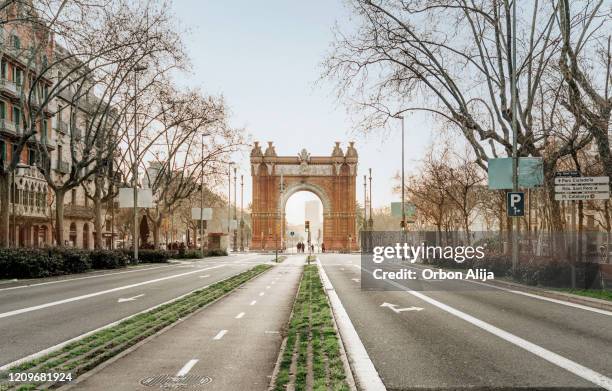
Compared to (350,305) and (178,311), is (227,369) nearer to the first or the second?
(178,311)

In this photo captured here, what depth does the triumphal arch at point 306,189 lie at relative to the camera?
92250mm

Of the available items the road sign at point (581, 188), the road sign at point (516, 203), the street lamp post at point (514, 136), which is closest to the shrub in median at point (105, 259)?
the street lamp post at point (514, 136)

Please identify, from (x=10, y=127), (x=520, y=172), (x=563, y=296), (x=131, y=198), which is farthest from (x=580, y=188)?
(x=10, y=127)

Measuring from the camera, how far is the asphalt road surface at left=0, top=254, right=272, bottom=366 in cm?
1053

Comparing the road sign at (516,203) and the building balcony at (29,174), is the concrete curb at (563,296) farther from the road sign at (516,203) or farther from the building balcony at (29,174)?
the building balcony at (29,174)

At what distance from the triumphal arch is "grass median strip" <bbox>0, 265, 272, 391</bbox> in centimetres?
7641

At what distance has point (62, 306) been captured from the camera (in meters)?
15.9

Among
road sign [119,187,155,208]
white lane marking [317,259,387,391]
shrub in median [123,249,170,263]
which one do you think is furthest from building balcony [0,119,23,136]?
white lane marking [317,259,387,391]

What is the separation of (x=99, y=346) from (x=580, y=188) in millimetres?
15101

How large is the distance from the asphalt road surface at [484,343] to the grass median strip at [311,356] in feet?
1.92

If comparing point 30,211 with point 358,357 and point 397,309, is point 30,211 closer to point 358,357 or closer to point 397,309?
point 397,309

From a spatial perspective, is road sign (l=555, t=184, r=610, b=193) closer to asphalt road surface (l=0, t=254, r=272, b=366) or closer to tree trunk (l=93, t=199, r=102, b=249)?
asphalt road surface (l=0, t=254, r=272, b=366)

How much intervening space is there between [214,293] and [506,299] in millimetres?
8638

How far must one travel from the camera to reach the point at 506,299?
17766 millimetres
